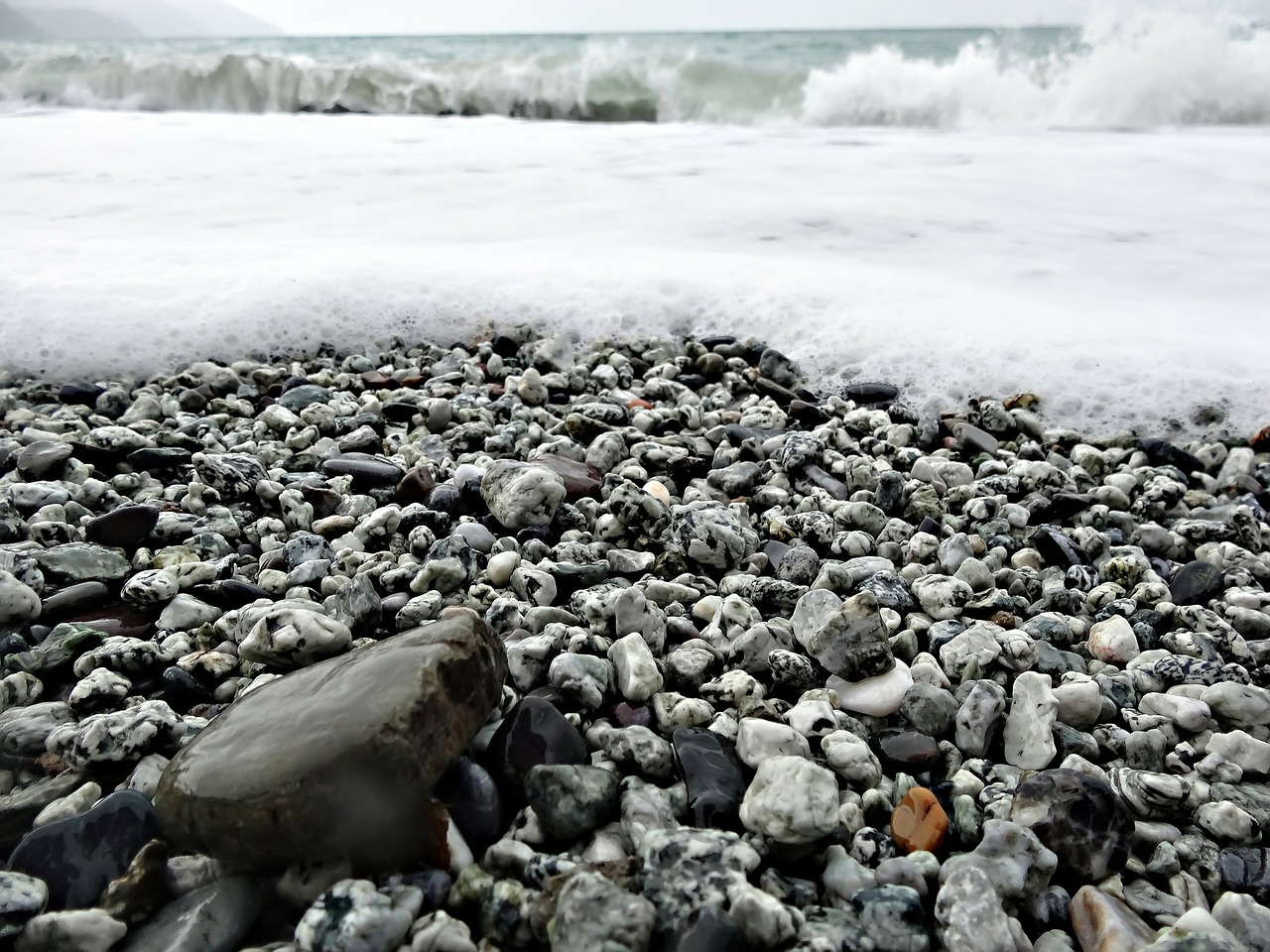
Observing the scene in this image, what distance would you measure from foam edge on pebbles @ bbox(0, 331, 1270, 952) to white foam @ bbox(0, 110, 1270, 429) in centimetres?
43

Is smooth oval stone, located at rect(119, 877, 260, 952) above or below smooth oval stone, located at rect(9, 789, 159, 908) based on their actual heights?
below

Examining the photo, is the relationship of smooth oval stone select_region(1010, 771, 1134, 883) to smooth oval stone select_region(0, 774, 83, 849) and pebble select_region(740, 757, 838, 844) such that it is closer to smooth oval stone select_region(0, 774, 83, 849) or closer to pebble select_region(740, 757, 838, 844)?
pebble select_region(740, 757, 838, 844)

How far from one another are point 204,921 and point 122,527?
1.07 metres

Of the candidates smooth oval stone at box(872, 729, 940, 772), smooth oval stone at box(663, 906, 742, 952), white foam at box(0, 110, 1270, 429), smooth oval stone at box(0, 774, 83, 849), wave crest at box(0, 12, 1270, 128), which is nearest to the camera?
smooth oval stone at box(663, 906, 742, 952)

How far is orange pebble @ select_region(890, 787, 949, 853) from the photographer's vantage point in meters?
1.09

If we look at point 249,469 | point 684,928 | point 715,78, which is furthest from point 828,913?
point 715,78

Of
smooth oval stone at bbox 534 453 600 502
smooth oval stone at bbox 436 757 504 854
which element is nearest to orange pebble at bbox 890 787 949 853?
smooth oval stone at bbox 436 757 504 854

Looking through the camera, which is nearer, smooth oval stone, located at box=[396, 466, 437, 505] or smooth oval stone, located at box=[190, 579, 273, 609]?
smooth oval stone, located at box=[190, 579, 273, 609]

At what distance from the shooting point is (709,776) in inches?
45.6

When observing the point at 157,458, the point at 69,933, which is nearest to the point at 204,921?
the point at 69,933

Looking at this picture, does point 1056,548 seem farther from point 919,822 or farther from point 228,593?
point 228,593

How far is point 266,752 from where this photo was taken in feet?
3.33

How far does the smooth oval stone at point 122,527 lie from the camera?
175cm

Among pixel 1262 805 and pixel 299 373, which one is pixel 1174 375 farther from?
pixel 299 373
